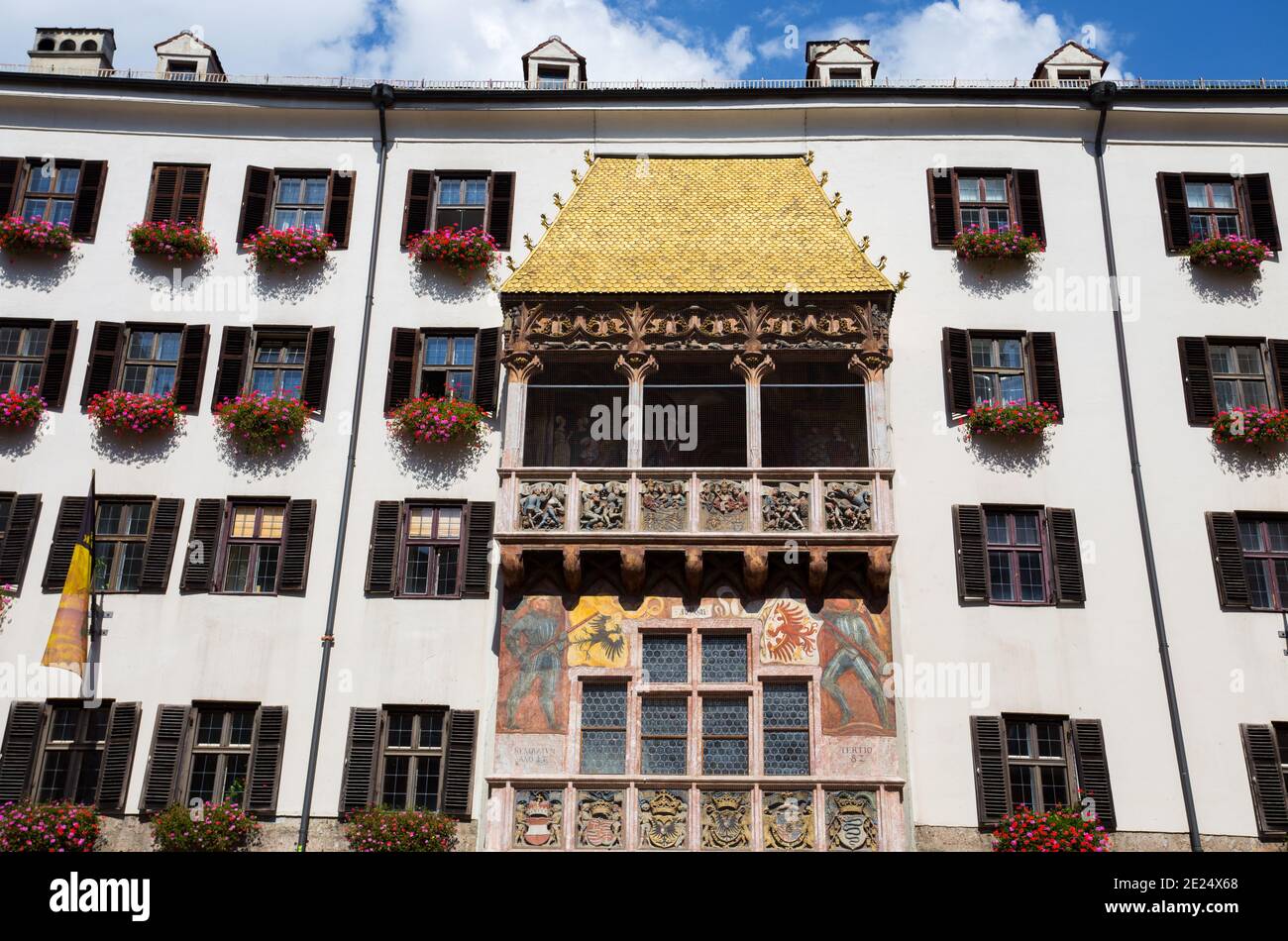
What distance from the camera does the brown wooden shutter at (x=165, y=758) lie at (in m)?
18.5

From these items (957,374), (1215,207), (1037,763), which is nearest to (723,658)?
(1037,763)

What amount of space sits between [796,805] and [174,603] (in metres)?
9.79

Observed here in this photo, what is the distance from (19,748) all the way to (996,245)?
1710cm

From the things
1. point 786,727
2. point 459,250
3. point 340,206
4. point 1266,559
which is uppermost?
point 340,206

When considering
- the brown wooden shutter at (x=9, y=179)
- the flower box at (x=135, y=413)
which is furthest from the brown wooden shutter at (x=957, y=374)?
the brown wooden shutter at (x=9, y=179)

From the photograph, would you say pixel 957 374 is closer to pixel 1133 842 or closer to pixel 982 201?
pixel 982 201

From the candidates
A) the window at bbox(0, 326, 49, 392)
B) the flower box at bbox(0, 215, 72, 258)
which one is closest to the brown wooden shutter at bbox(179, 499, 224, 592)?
the window at bbox(0, 326, 49, 392)

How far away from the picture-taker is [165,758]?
61.3 ft

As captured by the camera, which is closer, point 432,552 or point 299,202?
point 432,552

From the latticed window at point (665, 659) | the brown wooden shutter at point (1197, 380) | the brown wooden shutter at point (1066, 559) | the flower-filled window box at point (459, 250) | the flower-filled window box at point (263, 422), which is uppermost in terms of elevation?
the flower-filled window box at point (459, 250)

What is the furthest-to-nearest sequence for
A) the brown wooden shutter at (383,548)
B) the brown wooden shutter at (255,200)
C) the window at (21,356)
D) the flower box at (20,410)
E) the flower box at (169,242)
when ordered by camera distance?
the brown wooden shutter at (255,200), the flower box at (169,242), the window at (21,356), the flower box at (20,410), the brown wooden shutter at (383,548)

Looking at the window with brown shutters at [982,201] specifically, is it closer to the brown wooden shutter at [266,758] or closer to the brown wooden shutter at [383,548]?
the brown wooden shutter at [383,548]

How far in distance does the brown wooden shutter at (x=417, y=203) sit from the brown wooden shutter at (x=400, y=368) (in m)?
1.83
